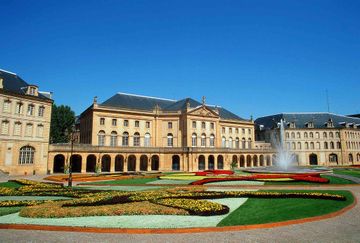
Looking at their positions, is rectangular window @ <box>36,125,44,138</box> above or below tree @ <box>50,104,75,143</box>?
below

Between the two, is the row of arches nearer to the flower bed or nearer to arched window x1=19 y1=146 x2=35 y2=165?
arched window x1=19 y1=146 x2=35 y2=165

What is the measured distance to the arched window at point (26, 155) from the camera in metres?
42.0

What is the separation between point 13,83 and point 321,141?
8207cm

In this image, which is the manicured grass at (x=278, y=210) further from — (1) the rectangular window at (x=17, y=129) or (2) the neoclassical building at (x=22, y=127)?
(1) the rectangular window at (x=17, y=129)

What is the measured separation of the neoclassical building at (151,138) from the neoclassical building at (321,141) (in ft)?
52.8

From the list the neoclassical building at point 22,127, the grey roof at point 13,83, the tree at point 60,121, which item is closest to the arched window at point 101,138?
the neoclassical building at point 22,127

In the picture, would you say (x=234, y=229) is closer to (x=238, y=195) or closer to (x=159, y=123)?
(x=238, y=195)

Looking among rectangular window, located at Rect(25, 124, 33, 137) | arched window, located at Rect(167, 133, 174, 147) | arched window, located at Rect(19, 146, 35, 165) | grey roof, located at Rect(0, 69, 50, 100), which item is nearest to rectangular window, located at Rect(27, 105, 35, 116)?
rectangular window, located at Rect(25, 124, 33, 137)

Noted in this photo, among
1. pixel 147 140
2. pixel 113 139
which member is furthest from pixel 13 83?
pixel 147 140

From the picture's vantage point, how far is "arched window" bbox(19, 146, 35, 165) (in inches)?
1655

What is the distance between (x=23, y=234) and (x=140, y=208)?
5352mm

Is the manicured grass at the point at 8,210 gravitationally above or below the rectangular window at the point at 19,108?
below

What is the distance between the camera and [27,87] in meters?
44.0

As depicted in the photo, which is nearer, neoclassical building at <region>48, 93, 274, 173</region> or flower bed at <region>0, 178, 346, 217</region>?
flower bed at <region>0, 178, 346, 217</region>
